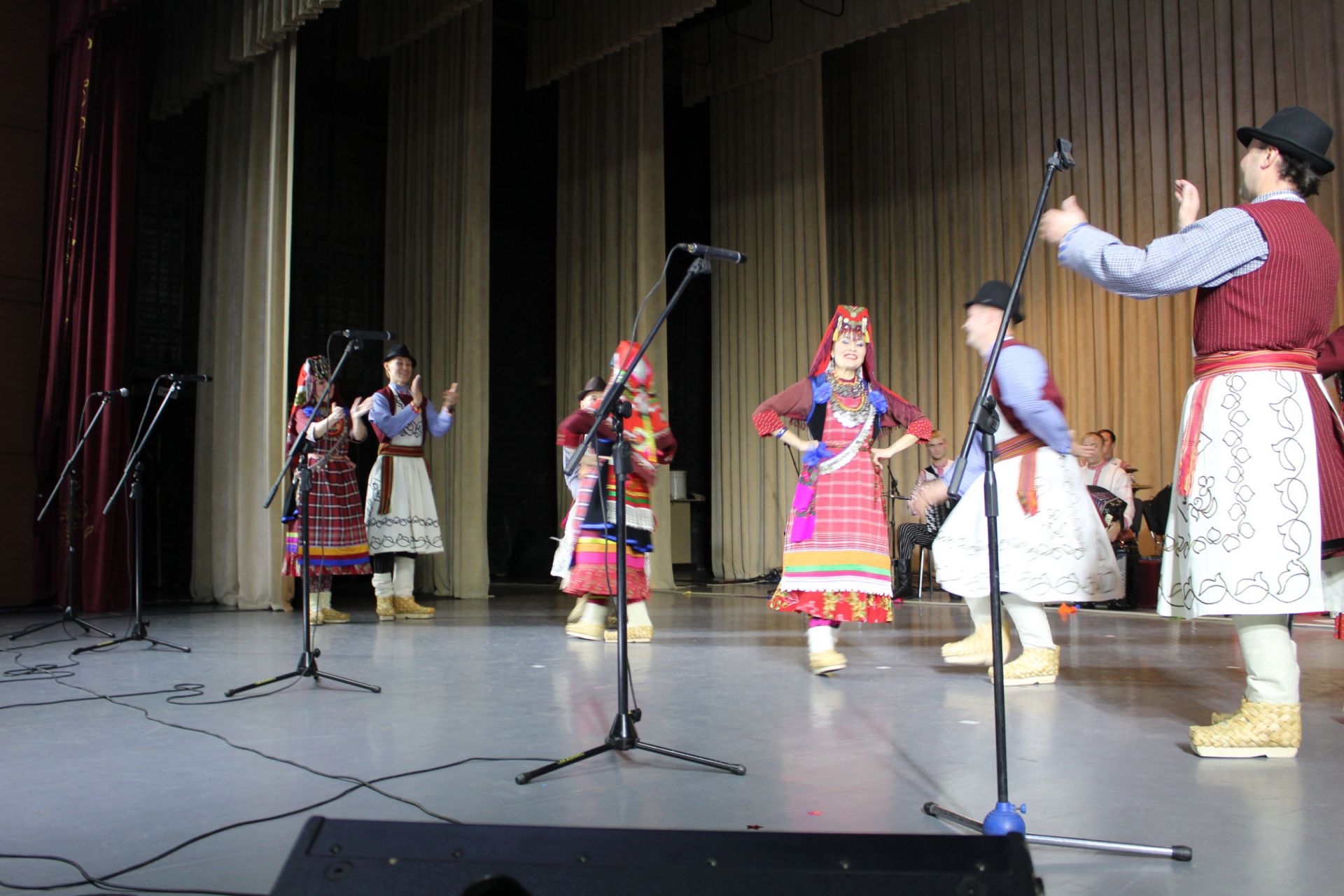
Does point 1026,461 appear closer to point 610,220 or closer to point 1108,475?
point 1108,475

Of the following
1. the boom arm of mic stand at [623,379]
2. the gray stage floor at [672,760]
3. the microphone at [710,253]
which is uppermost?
the microphone at [710,253]

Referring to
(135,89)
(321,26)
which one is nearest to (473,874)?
(135,89)

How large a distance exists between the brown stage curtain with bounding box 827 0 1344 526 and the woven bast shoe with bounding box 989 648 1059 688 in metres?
4.70

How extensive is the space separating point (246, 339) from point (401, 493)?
1673mm

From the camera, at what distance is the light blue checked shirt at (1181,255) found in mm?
2484

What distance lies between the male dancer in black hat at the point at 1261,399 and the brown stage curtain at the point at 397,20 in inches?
225

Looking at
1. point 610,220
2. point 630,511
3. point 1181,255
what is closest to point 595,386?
point 630,511

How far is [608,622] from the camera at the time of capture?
17.7ft

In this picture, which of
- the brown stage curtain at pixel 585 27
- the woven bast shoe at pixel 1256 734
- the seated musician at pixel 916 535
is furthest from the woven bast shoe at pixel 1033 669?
the brown stage curtain at pixel 585 27

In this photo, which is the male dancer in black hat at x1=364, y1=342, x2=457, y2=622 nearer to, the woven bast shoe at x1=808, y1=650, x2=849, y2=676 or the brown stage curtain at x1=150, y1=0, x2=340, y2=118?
the brown stage curtain at x1=150, y1=0, x2=340, y2=118

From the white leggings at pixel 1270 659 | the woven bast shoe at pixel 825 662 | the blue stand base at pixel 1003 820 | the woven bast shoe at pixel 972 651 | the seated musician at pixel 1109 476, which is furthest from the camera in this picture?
the seated musician at pixel 1109 476

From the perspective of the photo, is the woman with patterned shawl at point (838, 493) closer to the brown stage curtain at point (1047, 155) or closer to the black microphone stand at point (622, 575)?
the black microphone stand at point (622, 575)

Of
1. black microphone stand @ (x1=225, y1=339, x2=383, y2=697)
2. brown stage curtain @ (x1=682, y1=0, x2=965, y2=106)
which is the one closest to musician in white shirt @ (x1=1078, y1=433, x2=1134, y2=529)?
brown stage curtain @ (x1=682, y1=0, x2=965, y2=106)

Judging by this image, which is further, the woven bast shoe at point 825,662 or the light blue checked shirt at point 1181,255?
the woven bast shoe at point 825,662
